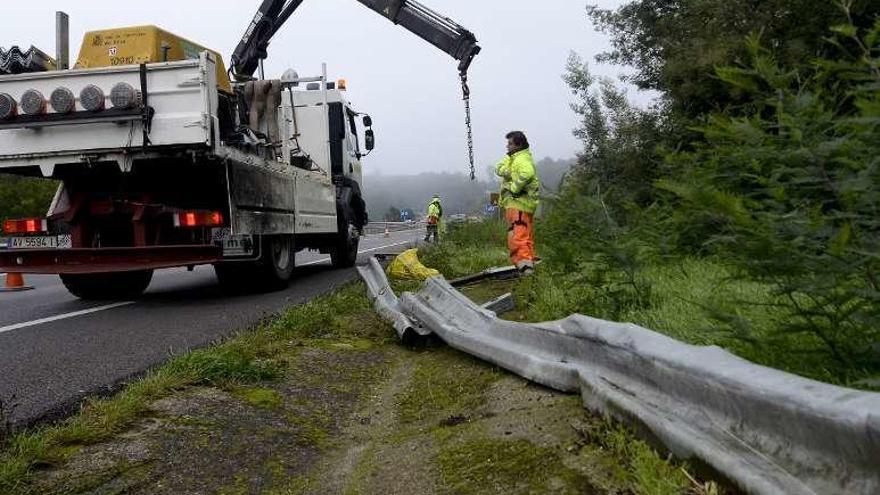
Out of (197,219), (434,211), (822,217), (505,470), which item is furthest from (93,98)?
(434,211)

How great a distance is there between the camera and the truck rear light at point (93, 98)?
24.7 ft

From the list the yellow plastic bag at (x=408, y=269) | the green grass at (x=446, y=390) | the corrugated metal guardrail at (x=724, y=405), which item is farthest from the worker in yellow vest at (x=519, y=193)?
the corrugated metal guardrail at (x=724, y=405)

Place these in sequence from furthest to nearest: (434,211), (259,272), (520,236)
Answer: (434,211) < (259,272) < (520,236)

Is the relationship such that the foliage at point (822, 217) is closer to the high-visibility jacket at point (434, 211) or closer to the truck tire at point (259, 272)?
the truck tire at point (259, 272)

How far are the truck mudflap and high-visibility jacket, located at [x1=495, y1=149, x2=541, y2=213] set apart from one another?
135 inches

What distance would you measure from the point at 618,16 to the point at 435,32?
17.9m

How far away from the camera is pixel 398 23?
13289 mm

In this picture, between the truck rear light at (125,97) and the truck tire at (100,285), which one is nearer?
the truck rear light at (125,97)

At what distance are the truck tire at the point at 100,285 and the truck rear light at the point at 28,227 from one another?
833 millimetres

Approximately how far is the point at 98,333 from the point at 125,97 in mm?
2517

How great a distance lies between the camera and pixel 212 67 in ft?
25.5

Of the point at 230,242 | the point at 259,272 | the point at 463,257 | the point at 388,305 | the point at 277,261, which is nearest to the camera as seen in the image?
the point at 388,305

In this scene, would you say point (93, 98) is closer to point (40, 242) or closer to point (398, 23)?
point (40, 242)

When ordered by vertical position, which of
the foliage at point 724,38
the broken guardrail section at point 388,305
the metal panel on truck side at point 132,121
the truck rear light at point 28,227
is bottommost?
the broken guardrail section at point 388,305
